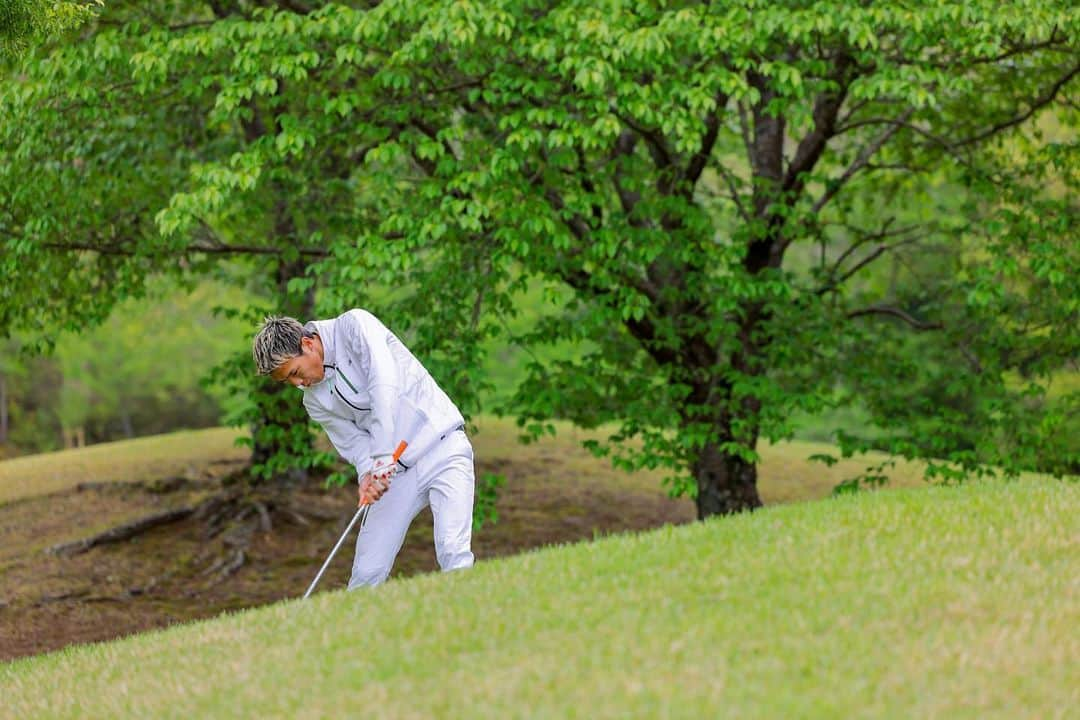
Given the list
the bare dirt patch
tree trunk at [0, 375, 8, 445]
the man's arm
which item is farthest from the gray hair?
tree trunk at [0, 375, 8, 445]

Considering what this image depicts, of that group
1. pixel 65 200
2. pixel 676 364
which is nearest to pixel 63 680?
pixel 65 200

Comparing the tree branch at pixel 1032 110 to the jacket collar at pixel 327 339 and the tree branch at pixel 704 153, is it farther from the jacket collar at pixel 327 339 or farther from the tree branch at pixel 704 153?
the jacket collar at pixel 327 339

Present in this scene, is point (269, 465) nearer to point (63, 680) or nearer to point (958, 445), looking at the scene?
point (63, 680)

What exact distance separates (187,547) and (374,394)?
991 cm

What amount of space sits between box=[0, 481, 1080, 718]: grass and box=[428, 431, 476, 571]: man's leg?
185 mm

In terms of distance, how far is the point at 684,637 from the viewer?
215 inches

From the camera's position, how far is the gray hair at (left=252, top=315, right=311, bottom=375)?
666 cm

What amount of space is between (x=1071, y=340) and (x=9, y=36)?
10.4 meters

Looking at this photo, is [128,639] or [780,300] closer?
[128,639]

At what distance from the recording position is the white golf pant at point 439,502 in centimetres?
702

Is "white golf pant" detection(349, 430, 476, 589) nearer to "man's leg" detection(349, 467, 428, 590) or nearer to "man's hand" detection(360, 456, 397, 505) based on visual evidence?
"man's leg" detection(349, 467, 428, 590)

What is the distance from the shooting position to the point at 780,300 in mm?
12789

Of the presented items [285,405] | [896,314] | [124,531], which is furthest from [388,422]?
[124,531]

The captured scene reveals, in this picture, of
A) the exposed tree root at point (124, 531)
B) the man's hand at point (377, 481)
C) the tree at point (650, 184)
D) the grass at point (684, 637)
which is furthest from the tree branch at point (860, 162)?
the exposed tree root at point (124, 531)
